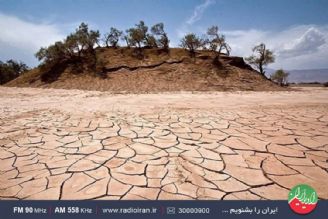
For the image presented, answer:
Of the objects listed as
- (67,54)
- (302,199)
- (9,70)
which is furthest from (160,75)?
(9,70)

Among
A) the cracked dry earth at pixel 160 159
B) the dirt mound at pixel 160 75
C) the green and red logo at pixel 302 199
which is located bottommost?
the green and red logo at pixel 302 199

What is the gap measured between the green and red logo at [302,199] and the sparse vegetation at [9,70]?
40.8 metres

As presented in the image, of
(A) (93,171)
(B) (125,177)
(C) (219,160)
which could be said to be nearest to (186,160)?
(C) (219,160)

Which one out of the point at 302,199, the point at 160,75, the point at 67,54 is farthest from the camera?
the point at 67,54

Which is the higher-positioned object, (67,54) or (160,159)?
(67,54)

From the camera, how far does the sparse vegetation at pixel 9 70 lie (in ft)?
108

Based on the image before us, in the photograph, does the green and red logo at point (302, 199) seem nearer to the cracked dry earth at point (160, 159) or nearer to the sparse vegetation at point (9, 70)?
the cracked dry earth at point (160, 159)

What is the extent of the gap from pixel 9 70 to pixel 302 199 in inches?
1633

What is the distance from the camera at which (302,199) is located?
2537mm

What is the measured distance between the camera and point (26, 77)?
79.2ft

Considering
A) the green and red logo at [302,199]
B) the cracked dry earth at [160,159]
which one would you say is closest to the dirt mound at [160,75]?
the cracked dry earth at [160,159]

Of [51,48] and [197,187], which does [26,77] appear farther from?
[197,187]

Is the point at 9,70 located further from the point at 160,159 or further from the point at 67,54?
the point at 160,159

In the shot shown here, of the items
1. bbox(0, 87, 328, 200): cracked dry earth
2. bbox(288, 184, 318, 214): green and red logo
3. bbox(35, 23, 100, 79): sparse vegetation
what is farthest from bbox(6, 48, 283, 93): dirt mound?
bbox(288, 184, 318, 214): green and red logo
